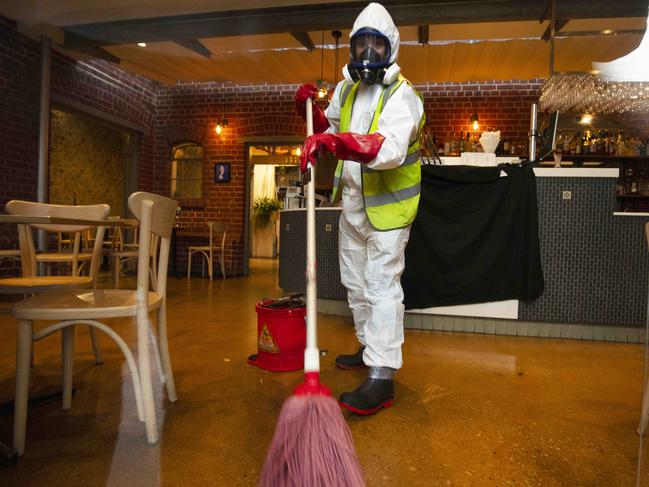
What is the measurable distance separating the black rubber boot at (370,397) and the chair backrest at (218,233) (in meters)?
5.01

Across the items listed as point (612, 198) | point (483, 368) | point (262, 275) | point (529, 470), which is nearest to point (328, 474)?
point (529, 470)

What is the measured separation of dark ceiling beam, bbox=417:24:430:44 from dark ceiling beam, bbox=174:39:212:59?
2434mm

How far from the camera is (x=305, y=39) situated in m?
5.07

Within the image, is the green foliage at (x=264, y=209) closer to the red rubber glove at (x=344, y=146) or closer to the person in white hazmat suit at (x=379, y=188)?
the person in white hazmat suit at (x=379, y=188)

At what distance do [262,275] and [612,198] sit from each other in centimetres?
528

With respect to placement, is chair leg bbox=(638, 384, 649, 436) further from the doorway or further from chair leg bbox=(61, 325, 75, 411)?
the doorway

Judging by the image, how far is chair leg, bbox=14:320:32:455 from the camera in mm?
1448

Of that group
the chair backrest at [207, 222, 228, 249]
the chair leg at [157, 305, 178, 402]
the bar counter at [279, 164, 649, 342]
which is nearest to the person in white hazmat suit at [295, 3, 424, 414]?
the chair leg at [157, 305, 178, 402]

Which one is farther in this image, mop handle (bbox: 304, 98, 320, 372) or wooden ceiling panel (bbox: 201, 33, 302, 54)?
wooden ceiling panel (bbox: 201, 33, 302, 54)

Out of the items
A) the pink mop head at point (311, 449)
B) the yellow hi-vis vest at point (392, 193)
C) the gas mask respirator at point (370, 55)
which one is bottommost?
the pink mop head at point (311, 449)

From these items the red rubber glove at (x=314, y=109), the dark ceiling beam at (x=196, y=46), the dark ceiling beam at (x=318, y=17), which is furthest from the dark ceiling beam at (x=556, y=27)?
the dark ceiling beam at (x=196, y=46)

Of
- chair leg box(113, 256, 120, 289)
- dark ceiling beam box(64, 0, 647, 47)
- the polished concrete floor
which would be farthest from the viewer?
dark ceiling beam box(64, 0, 647, 47)

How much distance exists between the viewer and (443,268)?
3.32 meters

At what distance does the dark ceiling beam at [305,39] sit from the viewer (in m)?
4.92
